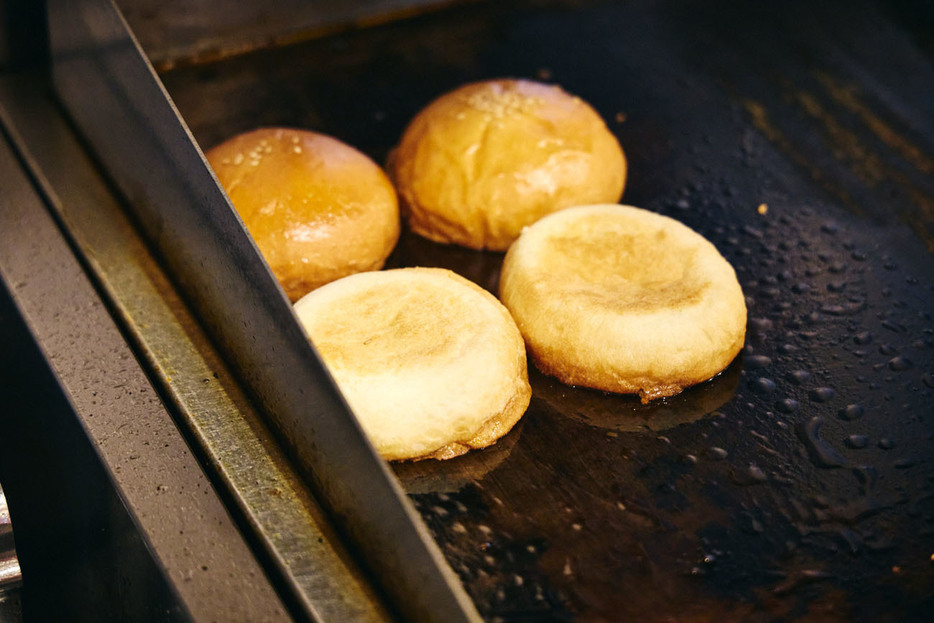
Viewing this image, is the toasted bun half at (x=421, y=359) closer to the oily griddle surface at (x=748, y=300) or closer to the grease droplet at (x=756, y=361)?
the oily griddle surface at (x=748, y=300)

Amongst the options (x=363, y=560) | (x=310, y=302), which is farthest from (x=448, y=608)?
(x=310, y=302)

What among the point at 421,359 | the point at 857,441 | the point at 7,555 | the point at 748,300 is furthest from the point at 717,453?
the point at 7,555

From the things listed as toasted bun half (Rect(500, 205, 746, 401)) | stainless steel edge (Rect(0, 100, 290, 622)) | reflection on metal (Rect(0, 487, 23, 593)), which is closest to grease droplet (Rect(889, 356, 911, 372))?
toasted bun half (Rect(500, 205, 746, 401))

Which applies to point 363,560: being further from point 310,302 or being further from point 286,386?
point 310,302

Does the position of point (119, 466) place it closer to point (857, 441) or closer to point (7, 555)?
point (7, 555)

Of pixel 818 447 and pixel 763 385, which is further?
pixel 763 385

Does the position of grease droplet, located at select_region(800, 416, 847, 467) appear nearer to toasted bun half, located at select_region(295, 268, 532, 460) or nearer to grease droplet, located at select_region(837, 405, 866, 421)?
→ grease droplet, located at select_region(837, 405, 866, 421)

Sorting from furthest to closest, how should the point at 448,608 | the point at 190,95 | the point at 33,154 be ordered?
the point at 190,95 → the point at 33,154 → the point at 448,608

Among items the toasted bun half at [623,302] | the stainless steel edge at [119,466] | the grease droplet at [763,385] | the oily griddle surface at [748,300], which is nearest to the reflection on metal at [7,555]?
the stainless steel edge at [119,466]
